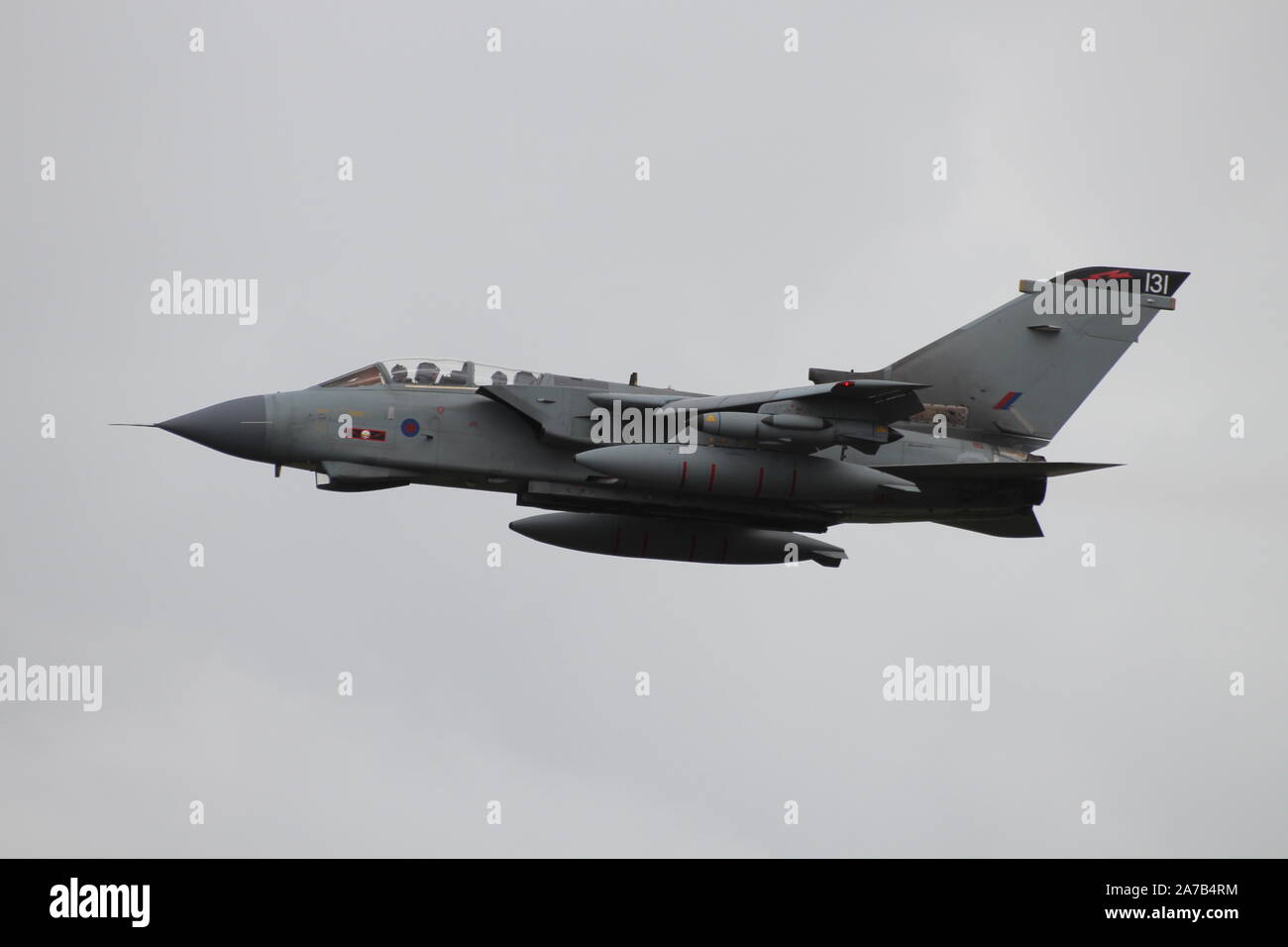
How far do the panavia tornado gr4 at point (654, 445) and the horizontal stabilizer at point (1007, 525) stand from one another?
0.22 ft

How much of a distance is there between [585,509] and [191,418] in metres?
5.80

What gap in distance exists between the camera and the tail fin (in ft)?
88.0

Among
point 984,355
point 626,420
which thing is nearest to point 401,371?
point 626,420

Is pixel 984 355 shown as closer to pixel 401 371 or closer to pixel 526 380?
pixel 526 380

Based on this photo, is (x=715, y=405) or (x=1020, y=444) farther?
(x=1020, y=444)

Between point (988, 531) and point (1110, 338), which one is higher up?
point (1110, 338)

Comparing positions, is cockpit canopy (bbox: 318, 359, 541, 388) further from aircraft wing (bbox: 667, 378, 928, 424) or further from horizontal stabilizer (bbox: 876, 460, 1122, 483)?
horizontal stabilizer (bbox: 876, 460, 1122, 483)

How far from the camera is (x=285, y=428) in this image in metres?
24.1

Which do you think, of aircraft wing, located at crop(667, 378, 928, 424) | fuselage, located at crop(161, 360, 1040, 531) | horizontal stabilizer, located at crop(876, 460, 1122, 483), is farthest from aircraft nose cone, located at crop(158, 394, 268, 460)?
horizontal stabilizer, located at crop(876, 460, 1122, 483)

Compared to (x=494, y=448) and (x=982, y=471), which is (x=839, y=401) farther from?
(x=494, y=448)

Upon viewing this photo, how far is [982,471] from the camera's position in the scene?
25.3 metres

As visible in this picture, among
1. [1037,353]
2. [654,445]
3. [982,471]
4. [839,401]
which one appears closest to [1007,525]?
[982,471]

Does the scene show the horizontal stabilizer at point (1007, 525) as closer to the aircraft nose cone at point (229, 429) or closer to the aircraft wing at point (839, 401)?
the aircraft wing at point (839, 401)

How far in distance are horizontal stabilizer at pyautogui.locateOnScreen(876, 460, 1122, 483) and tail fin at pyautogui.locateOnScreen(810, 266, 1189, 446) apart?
118 cm
